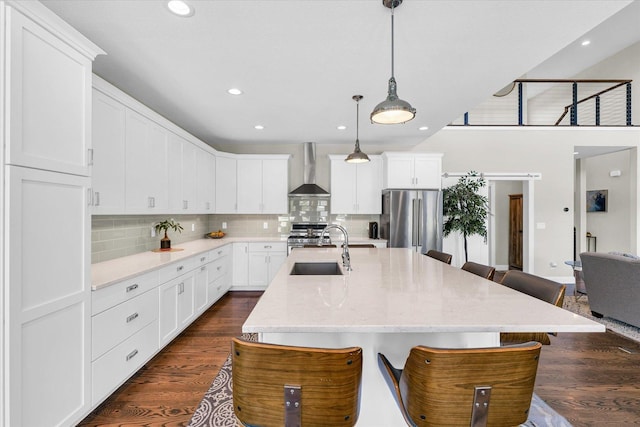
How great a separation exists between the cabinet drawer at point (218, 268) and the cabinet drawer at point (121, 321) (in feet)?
4.60

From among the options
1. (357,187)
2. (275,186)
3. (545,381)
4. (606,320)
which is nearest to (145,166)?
(275,186)

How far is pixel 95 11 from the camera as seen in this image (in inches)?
71.7

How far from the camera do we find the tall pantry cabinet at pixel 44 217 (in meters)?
1.36

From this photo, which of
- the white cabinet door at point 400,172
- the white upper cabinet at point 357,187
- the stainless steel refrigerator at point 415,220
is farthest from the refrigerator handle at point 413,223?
the white upper cabinet at point 357,187

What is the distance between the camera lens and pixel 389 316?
1.25 metres

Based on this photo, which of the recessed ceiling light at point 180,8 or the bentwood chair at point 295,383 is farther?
the recessed ceiling light at point 180,8

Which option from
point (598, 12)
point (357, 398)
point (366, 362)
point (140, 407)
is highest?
point (598, 12)

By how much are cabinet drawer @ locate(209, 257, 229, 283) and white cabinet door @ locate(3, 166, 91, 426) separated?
7.14ft

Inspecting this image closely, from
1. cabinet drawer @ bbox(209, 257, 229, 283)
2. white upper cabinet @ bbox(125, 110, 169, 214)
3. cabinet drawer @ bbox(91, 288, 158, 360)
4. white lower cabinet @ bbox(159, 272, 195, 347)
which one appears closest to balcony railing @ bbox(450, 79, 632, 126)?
cabinet drawer @ bbox(209, 257, 229, 283)

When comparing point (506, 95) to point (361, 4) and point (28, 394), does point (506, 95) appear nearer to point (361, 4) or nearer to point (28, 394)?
point (361, 4)

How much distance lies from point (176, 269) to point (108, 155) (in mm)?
1207

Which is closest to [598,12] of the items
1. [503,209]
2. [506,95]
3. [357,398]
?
[357,398]

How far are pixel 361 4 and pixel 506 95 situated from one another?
19.3 ft

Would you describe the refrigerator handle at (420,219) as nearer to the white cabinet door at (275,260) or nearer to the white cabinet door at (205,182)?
the white cabinet door at (275,260)
